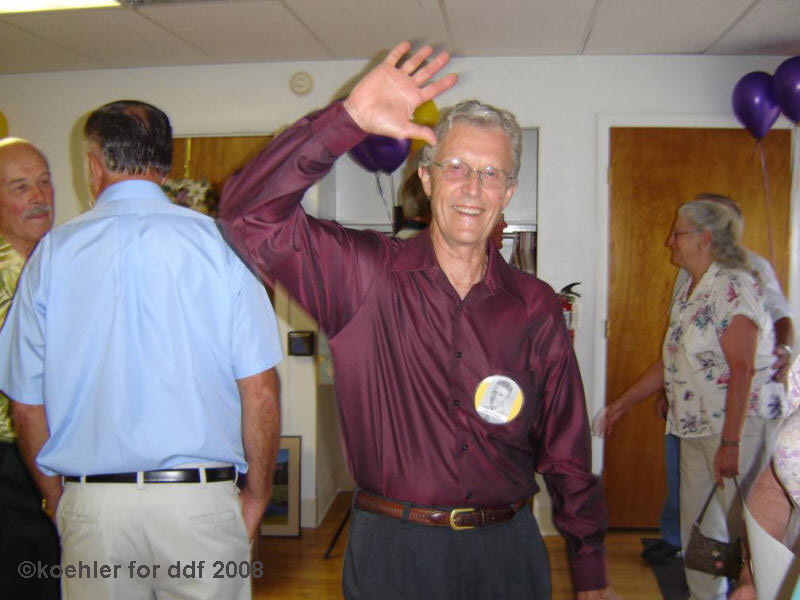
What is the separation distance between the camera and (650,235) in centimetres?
372

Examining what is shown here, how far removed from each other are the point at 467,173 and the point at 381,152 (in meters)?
2.15

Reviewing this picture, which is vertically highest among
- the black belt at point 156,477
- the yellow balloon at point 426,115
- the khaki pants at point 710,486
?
the yellow balloon at point 426,115

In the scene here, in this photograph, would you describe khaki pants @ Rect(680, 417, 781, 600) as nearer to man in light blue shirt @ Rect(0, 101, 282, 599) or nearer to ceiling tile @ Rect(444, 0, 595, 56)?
man in light blue shirt @ Rect(0, 101, 282, 599)

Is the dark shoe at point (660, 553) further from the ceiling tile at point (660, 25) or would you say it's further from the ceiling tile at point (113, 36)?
the ceiling tile at point (113, 36)

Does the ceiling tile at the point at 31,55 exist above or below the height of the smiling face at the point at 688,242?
above

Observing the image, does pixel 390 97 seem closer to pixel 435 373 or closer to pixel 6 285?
pixel 435 373

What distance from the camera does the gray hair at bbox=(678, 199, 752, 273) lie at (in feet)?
8.64

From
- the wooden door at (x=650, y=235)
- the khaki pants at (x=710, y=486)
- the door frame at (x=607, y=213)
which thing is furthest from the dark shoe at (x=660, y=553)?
the khaki pants at (x=710, y=486)

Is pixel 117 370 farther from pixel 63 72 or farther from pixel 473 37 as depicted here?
pixel 63 72

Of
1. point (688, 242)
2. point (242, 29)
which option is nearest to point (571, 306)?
point (688, 242)

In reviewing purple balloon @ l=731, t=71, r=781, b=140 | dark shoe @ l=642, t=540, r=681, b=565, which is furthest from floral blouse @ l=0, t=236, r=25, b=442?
purple balloon @ l=731, t=71, r=781, b=140

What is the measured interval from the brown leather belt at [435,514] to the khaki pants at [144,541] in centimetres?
42

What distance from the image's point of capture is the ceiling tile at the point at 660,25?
292 centimetres

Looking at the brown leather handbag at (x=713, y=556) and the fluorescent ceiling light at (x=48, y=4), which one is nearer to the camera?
the brown leather handbag at (x=713, y=556)
